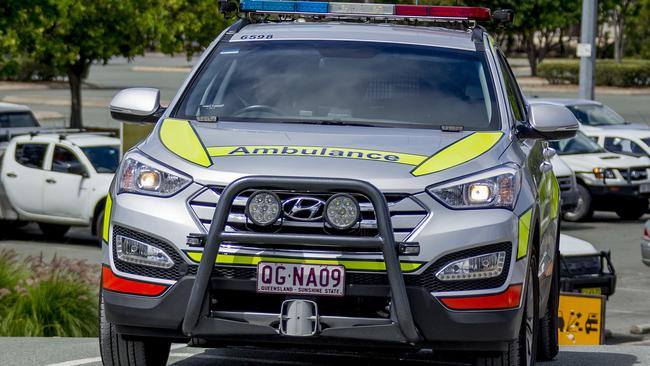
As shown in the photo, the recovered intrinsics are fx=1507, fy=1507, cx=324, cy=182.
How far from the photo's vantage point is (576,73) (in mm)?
58500

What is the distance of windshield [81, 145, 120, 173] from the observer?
21.6m

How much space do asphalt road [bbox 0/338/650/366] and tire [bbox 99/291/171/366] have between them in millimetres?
1021

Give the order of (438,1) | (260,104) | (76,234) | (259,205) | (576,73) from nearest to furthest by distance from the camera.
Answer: (259,205), (260,104), (76,234), (438,1), (576,73)

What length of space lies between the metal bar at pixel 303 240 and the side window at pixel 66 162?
16.0 meters

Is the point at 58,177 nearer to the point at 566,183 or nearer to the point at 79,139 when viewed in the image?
the point at 79,139

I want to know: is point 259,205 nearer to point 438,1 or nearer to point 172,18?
point 438,1

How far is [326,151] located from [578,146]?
19.2m

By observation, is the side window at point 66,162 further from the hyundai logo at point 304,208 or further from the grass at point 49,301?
the hyundai logo at point 304,208

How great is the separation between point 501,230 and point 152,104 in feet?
6.42

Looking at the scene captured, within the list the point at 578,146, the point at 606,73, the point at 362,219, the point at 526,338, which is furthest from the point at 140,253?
Result: the point at 606,73

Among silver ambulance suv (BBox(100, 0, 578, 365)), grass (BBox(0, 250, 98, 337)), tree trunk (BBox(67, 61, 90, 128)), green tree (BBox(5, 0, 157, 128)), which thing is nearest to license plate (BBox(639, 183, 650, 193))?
green tree (BBox(5, 0, 157, 128))

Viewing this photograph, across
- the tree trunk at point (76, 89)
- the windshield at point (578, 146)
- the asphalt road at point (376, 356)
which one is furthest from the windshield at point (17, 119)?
the windshield at point (578, 146)

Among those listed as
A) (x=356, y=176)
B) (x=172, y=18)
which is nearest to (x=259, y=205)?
(x=356, y=176)

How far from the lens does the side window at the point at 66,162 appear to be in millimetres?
21562
